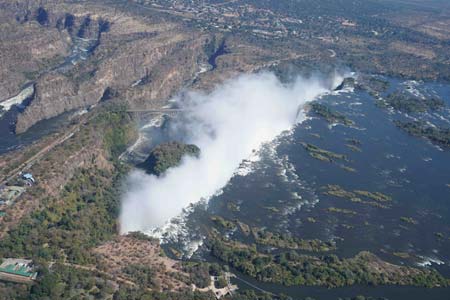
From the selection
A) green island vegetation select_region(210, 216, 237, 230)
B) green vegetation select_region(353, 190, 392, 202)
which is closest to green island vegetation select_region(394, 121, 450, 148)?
green vegetation select_region(353, 190, 392, 202)

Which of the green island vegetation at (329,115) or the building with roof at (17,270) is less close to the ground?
the building with roof at (17,270)

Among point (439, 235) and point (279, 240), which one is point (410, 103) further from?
point (279, 240)

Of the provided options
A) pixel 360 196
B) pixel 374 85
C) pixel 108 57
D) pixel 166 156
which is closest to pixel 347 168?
pixel 360 196

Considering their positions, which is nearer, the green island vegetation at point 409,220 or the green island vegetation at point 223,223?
the green island vegetation at point 223,223

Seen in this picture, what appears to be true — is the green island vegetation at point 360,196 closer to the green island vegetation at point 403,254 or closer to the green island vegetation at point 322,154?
the green island vegetation at point 322,154

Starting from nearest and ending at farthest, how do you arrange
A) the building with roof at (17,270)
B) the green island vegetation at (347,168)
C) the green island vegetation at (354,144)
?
the building with roof at (17,270), the green island vegetation at (347,168), the green island vegetation at (354,144)

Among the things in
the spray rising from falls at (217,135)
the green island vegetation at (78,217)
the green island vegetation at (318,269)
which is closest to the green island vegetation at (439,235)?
the green island vegetation at (318,269)

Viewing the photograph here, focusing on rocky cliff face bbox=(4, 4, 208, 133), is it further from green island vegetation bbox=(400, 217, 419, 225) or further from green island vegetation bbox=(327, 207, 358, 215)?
green island vegetation bbox=(400, 217, 419, 225)
